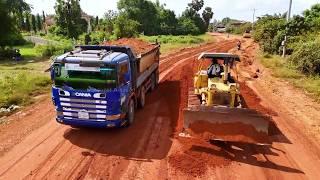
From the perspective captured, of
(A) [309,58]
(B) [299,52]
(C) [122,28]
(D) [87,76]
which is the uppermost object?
(C) [122,28]

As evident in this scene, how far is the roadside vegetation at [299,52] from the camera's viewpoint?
79.0 ft

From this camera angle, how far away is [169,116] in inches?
596

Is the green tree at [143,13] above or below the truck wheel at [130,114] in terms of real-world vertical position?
above

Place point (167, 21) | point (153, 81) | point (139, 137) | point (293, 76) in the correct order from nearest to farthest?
1. point (139, 137)
2. point (153, 81)
3. point (293, 76)
4. point (167, 21)

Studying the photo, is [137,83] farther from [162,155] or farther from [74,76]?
[162,155]

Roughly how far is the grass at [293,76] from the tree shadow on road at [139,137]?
941cm

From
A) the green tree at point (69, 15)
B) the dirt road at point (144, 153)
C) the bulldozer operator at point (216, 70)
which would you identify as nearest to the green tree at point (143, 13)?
the green tree at point (69, 15)

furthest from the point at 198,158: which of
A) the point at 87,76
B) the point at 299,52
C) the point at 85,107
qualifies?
the point at 299,52

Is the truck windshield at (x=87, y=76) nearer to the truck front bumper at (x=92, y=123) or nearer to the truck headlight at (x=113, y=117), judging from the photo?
the truck headlight at (x=113, y=117)

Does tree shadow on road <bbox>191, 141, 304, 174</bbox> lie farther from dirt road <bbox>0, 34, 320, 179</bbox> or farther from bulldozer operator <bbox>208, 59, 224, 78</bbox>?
bulldozer operator <bbox>208, 59, 224, 78</bbox>

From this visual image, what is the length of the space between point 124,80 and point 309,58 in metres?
17.6

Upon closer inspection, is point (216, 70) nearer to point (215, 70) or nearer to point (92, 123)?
point (215, 70)

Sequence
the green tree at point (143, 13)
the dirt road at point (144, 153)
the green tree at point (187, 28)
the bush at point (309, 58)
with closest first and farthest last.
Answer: the dirt road at point (144, 153) → the bush at point (309, 58) → the green tree at point (143, 13) → the green tree at point (187, 28)

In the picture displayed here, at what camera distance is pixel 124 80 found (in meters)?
12.8
